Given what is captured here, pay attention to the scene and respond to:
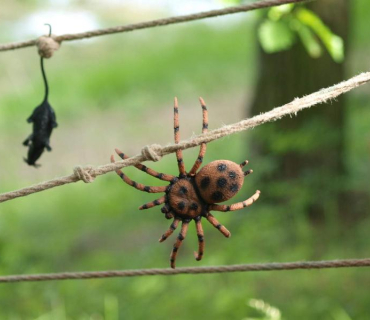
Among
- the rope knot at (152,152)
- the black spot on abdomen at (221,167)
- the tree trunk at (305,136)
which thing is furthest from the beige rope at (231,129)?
the tree trunk at (305,136)

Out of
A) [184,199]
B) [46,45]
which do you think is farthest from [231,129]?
[46,45]

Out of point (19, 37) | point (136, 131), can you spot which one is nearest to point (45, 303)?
point (136, 131)

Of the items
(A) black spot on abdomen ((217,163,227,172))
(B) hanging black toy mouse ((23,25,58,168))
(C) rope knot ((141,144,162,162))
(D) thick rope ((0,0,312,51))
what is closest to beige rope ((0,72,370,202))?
(C) rope knot ((141,144,162,162))

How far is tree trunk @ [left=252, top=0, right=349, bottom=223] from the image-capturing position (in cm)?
552

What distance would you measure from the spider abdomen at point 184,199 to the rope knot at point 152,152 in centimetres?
15

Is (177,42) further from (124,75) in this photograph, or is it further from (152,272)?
(152,272)

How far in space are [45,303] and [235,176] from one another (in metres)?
3.11

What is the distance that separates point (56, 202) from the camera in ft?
23.7

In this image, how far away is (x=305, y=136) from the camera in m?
5.44

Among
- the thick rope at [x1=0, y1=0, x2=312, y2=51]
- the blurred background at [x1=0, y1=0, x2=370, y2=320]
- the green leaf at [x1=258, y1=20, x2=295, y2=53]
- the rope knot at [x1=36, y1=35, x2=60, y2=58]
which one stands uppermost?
the green leaf at [x1=258, y1=20, x2=295, y2=53]

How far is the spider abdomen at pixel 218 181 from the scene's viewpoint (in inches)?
75.1

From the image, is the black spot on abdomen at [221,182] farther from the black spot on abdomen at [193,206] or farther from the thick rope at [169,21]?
the thick rope at [169,21]

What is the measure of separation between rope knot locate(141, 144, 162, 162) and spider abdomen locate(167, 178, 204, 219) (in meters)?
0.15

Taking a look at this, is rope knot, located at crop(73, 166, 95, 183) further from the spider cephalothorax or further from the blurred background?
the blurred background
